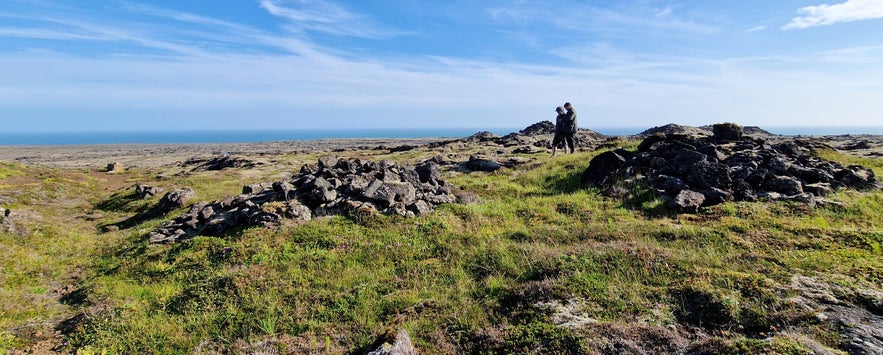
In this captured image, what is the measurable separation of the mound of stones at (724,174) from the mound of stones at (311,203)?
345 inches

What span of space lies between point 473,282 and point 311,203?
30.8 feet

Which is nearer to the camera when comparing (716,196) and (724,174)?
(716,196)

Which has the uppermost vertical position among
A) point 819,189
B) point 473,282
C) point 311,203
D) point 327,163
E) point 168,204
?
point 327,163

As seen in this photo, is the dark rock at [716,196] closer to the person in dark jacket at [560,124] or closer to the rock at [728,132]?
the rock at [728,132]

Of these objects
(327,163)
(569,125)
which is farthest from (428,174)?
(569,125)

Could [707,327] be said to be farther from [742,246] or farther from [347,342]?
[347,342]

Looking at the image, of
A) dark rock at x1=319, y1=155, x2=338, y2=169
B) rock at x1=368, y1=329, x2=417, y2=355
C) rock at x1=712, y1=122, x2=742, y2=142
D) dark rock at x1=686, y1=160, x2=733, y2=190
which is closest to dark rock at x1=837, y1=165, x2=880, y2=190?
dark rock at x1=686, y1=160, x2=733, y2=190

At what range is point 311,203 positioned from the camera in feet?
56.6

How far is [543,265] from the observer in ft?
35.0

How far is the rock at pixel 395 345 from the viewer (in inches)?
289

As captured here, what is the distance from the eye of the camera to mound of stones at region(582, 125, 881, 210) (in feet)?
50.9

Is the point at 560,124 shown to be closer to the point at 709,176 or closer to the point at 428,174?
the point at 428,174

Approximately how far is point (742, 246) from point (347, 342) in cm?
1035

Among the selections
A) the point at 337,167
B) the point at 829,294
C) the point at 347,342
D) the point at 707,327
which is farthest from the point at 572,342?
the point at 337,167
